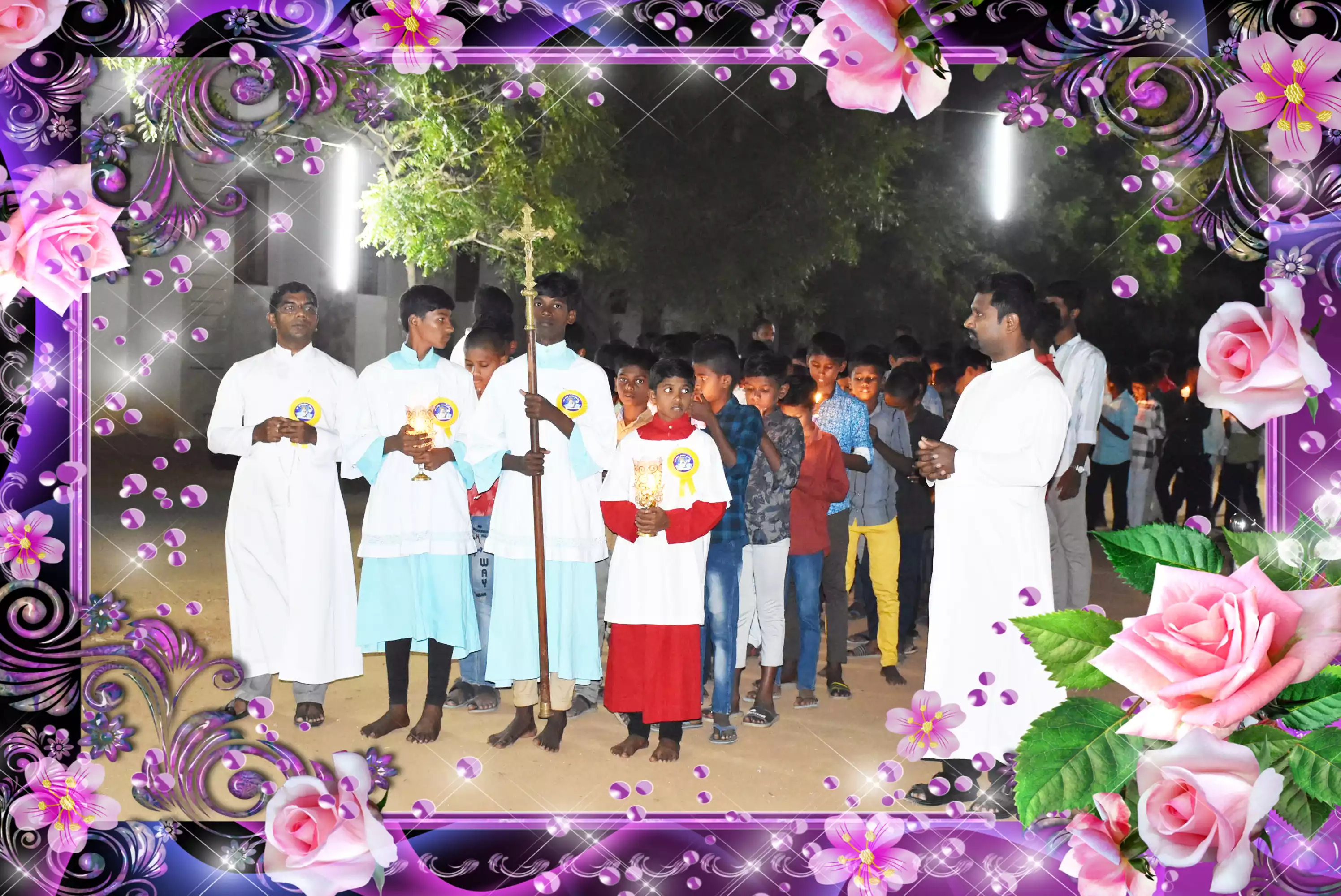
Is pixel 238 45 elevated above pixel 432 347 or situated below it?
above

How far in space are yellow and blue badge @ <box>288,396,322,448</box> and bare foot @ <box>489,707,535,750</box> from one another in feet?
4.72

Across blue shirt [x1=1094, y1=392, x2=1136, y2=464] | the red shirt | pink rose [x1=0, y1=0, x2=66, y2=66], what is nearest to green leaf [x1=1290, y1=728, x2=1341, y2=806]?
blue shirt [x1=1094, y1=392, x2=1136, y2=464]

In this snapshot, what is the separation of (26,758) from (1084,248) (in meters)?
4.27

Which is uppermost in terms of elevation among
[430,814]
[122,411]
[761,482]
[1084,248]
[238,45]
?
[238,45]

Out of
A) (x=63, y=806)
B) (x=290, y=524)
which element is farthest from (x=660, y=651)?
(x=63, y=806)

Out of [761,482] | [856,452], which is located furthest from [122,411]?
[856,452]

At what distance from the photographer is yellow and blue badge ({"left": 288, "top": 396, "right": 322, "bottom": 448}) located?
4891 mm

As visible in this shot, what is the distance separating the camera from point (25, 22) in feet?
13.3

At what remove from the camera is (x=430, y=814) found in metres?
4.27

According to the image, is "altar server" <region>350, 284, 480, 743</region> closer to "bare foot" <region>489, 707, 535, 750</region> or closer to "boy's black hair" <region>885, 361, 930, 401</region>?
"bare foot" <region>489, 707, 535, 750</region>

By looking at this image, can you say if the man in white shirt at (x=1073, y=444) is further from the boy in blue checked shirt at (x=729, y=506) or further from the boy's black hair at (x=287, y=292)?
the boy's black hair at (x=287, y=292)

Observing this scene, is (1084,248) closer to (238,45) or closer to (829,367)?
(829,367)

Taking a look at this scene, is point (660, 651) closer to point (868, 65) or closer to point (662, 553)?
point (662, 553)

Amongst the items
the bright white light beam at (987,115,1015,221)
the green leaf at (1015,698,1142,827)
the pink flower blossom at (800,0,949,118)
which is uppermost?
the pink flower blossom at (800,0,949,118)
